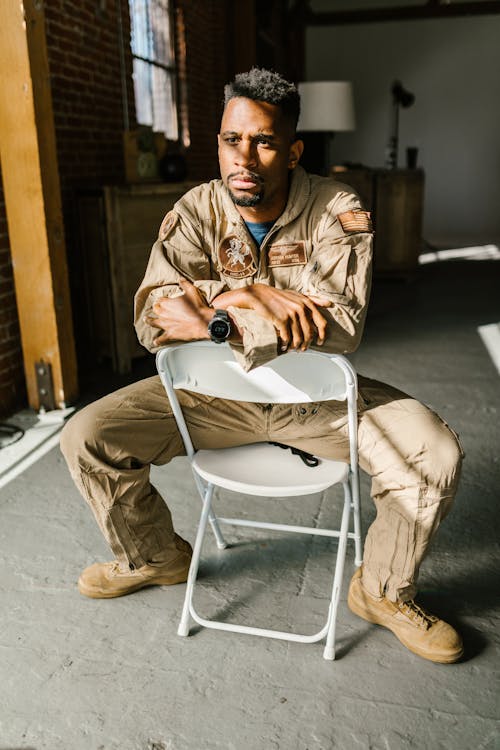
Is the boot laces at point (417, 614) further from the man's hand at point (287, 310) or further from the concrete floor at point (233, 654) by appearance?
the man's hand at point (287, 310)

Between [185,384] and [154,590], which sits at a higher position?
[185,384]

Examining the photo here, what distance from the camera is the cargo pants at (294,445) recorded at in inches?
66.8

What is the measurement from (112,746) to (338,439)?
896 millimetres

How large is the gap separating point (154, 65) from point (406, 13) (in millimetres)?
5253

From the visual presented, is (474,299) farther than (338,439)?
Yes

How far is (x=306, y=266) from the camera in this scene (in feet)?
6.31

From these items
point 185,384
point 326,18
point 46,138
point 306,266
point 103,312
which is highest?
point 326,18

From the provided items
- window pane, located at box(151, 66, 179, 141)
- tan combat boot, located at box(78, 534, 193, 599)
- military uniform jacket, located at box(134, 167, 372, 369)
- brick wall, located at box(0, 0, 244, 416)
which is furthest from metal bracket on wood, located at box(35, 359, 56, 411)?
window pane, located at box(151, 66, 179, 141)

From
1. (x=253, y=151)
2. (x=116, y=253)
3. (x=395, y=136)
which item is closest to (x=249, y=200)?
(x=253, y=151)

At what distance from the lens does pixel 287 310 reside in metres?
1.64

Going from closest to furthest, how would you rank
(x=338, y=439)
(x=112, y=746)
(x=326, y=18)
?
(x=112, y=746)
(x=338, y=439)
(x=326, y=18)

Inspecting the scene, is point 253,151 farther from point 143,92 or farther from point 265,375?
point 143,92

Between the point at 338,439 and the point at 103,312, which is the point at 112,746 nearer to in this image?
the point at 338,439

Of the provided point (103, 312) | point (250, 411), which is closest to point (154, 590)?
point (250, 411)
